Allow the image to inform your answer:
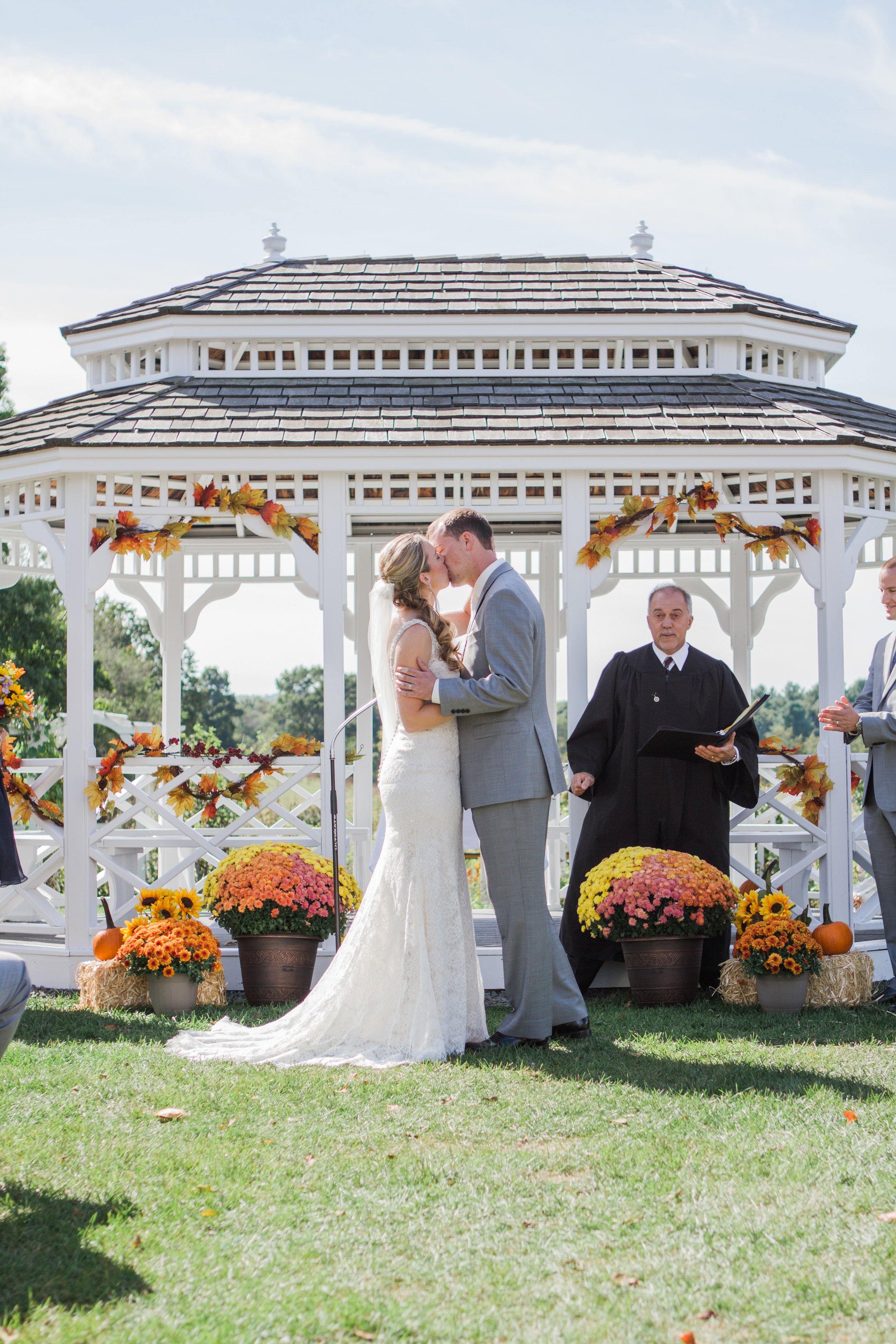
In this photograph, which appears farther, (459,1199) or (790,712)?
(790,712)

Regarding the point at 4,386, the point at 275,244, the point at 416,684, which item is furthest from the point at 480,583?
the point at 4,386

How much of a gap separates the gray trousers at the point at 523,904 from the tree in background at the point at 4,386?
18828 mm

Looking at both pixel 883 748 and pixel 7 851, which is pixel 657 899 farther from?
pixel 7 851

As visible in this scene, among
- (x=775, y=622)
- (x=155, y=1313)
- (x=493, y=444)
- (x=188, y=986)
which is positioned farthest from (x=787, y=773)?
(x=775, y=622)

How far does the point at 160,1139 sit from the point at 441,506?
4.56 meters

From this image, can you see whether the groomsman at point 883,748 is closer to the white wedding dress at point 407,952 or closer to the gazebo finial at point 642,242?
the white wedding dress at point 407,952

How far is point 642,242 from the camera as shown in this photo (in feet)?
35.3

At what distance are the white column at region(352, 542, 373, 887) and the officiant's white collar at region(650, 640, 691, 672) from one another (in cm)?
326

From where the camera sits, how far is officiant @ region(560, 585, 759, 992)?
275 inches

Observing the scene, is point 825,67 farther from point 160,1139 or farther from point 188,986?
point 160,1139

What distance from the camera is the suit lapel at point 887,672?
6.59 meters

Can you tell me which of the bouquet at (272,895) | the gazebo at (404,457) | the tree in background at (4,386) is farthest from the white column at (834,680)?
the tree in background at (4,386)

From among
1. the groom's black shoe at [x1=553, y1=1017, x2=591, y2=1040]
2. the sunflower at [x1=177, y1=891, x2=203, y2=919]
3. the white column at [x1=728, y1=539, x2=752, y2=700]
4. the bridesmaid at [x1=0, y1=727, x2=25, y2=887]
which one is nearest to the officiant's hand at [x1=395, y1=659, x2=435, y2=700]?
the groom's black shoe at [x1=553, y1=1017, x2=591, y2=1040]

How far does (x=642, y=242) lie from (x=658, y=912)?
6843 mm
